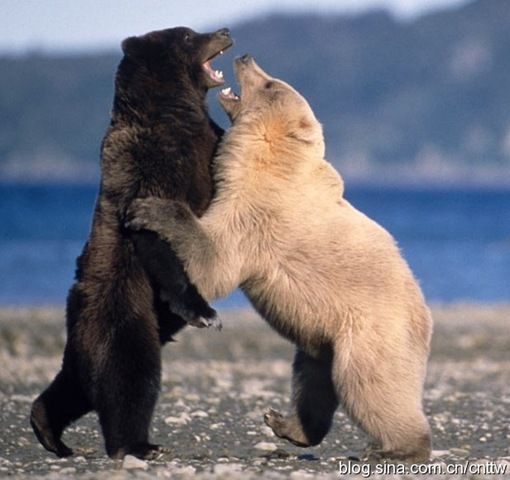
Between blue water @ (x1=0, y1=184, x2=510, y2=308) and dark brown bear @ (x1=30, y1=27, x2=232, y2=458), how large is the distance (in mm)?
19709

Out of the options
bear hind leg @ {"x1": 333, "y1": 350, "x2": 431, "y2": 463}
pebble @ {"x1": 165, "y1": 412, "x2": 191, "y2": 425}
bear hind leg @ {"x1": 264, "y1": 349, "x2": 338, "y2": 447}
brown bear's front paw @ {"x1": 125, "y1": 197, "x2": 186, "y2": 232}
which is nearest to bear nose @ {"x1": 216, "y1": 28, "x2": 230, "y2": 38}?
brown bear's front paw @ {"x1": 125, "y1": 197, "x2": 186, "y2": 232}

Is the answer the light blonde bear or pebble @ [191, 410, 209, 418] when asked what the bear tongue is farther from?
pebble @ [191, 410, 209, 418]

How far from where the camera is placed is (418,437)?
8.50 metres

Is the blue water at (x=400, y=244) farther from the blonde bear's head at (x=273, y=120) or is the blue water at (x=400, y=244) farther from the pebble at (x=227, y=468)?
the pebble at (x=227, y=468)

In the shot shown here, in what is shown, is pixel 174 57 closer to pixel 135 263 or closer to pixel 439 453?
pixel 135 263

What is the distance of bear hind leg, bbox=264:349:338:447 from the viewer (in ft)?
29.3

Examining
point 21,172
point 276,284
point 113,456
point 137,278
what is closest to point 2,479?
point 113,456

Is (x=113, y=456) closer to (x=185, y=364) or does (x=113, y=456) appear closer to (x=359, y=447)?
(x=359, y=447)

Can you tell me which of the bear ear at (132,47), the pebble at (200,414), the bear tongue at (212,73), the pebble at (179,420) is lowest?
the pebble at (179,420)

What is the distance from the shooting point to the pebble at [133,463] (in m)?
8.10

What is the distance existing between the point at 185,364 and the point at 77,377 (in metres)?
7.52

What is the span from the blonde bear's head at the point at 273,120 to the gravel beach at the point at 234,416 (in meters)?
1.79

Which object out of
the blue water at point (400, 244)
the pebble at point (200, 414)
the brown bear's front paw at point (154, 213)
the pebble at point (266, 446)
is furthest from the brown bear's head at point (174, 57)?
the blue water at point (400, 244)

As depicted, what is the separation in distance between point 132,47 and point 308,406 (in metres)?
2.32
